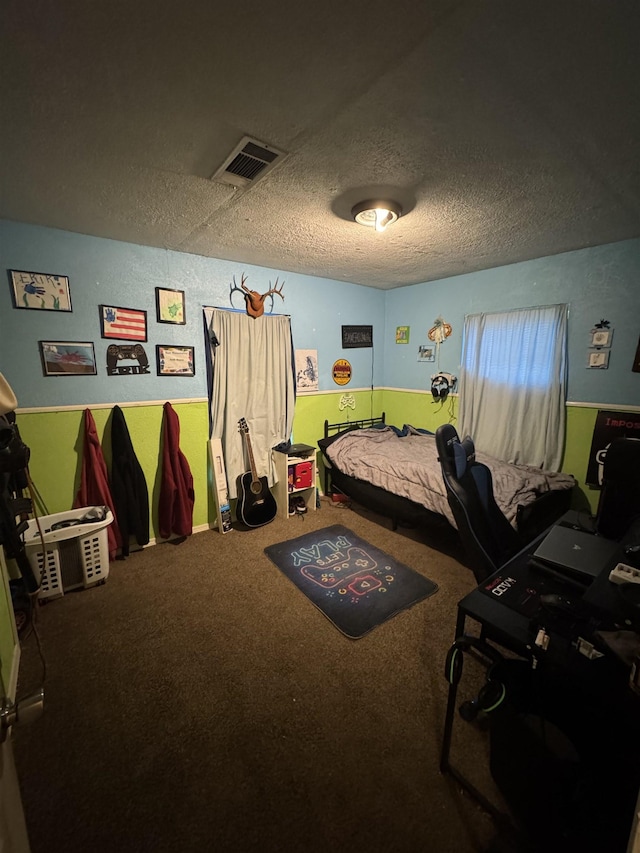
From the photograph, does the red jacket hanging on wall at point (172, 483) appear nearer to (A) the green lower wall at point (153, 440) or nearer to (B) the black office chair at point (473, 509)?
(A) the green lower wall at point (153, 440)

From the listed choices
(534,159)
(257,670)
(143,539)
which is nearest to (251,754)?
(257,670)

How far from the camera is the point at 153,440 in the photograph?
111 inches

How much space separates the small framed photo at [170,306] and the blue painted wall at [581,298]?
2679 mm

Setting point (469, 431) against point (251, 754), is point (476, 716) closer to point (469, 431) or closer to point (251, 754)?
point (251, 754)

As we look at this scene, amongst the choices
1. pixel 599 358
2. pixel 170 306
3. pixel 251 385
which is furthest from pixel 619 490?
pixel 170 306

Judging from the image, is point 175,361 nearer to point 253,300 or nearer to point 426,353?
point 253,300

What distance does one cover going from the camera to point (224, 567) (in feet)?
8.51

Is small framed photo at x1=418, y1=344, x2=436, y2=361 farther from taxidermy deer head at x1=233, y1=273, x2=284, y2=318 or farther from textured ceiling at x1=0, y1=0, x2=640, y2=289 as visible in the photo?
taxidermy deer head at x1=233, y1=273, x2=284, y2=318

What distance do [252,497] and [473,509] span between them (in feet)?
6.80

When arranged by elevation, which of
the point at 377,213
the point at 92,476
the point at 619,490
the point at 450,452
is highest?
the point at 377,213

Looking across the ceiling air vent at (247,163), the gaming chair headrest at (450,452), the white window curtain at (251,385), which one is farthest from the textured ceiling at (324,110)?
the gaming chair headrest at (450,452)

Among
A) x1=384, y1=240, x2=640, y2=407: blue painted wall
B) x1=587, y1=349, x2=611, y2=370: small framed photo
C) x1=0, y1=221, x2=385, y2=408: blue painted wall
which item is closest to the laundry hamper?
x1=0, y1=221, x2=385, y2=408: blue painted wall

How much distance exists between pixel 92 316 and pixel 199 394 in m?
0.95

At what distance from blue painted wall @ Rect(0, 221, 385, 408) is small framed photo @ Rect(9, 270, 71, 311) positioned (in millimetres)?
34
